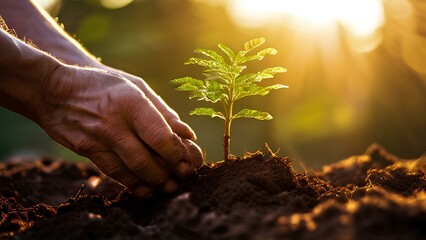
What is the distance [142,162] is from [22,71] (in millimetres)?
893

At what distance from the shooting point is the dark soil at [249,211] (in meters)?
1.53

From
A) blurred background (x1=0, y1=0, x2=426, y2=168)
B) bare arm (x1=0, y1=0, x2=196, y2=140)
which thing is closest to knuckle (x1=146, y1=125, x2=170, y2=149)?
bare arm (x1=0, y1=0, x2=196, y2=140)

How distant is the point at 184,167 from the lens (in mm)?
2779

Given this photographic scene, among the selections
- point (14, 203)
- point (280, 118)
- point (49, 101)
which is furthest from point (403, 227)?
point (280, 118)

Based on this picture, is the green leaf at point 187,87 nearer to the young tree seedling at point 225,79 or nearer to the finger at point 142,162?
the young tree seedling at point 225,79

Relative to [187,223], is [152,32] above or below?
above

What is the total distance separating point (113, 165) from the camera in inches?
114

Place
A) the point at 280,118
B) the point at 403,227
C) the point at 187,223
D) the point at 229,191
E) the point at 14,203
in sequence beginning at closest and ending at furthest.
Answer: the point at 403,227 < the point at 187,223 < the point at 229,191 < the point at 14,203 < the point at 280,118

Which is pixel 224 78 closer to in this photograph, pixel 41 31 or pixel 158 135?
pixel 158 135

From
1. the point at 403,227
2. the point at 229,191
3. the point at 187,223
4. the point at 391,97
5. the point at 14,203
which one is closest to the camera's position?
the point at 403,227

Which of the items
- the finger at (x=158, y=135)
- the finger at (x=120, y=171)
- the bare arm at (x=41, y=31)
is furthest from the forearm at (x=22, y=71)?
the bare arm at (x=41, y=31)

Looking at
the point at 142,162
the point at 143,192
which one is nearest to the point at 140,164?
the point at 142,162

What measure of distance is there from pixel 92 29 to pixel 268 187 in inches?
583

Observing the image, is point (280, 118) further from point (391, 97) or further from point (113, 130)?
point (113, 130)
